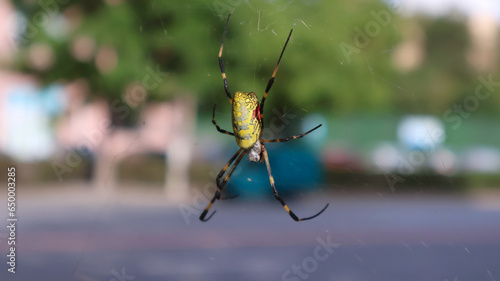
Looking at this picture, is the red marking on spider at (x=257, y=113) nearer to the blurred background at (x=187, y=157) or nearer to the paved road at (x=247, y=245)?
the blurred background at (x=187, y=157)

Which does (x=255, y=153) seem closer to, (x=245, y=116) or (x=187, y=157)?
(x=245, y=116)

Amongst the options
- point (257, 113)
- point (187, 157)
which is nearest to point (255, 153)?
point (257, 113)

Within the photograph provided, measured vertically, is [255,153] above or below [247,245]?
above

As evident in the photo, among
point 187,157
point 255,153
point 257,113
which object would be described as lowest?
point 187,157

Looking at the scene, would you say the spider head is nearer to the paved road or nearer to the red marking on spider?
the red marking on spider

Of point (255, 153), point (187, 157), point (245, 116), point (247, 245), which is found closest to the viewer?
point (245, 116)

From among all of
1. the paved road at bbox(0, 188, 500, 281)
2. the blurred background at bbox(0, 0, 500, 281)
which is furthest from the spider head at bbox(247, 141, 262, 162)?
the paved road at bbox(0, 188, 500, 281)
